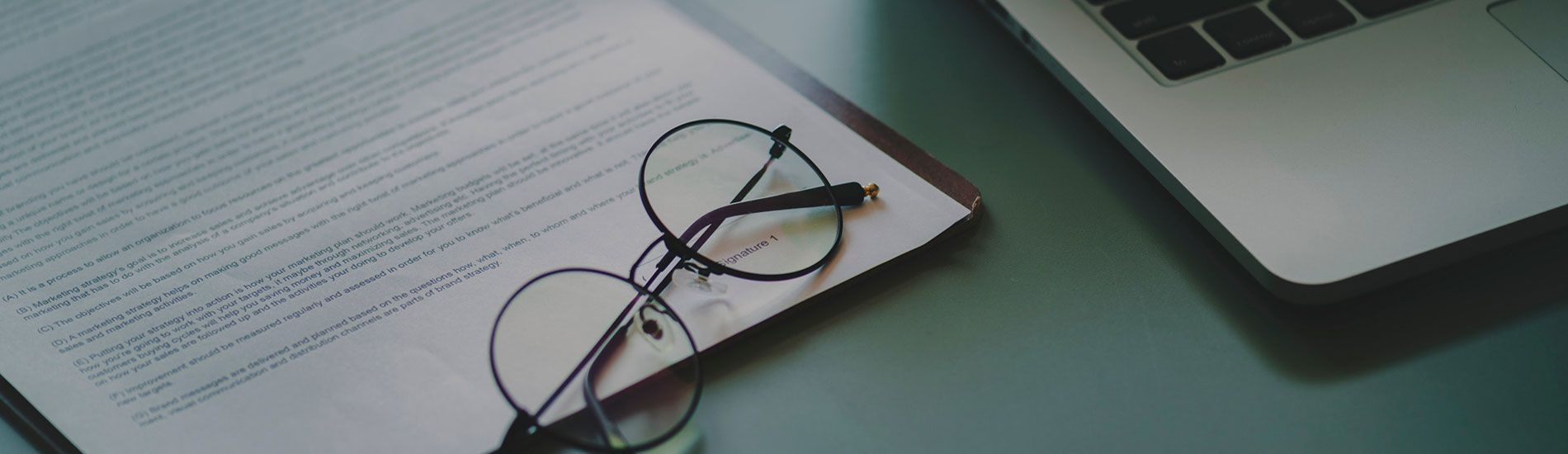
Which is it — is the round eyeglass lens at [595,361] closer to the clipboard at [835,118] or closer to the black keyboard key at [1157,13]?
the clipboard at [835,118]

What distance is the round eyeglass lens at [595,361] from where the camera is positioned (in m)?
0.43

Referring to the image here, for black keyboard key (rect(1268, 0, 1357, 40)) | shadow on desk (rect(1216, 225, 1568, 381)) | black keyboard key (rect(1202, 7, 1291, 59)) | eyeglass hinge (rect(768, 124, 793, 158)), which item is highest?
black keyboard key (rect(1268, 0, 1357, 40))

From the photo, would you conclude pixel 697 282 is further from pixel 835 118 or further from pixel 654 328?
pixel 835 118

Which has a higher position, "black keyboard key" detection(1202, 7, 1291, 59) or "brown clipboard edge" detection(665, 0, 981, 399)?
"black keyboard key" detection(1202, 7, 1291, 59)

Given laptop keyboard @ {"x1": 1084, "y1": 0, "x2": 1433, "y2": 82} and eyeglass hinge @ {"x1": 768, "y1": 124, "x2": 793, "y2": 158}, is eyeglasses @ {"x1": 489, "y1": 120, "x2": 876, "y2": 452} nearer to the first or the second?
eyeglass hinge @ {"x1": 768, "y1": 124, "x2": 793, "y2": 158}

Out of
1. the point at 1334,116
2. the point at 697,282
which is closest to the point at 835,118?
the point at 697,282

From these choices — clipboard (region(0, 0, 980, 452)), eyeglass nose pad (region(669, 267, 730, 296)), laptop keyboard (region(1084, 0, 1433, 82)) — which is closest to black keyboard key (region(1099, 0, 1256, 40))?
laptop keyboard (region(1084, 0, 1433, 82))

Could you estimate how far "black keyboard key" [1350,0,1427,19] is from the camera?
0.59m

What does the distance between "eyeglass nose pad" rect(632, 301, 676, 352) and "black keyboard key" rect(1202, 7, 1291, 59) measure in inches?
14.9

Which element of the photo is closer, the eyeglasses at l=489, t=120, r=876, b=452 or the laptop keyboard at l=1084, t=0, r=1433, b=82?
the eyeglasses at l=489, t=120, r=876, b=452

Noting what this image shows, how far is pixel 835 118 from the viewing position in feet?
1.93

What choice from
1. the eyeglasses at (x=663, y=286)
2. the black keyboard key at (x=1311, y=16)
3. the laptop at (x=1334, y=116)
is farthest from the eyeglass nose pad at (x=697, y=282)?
the black keyboard key at (x=1311, y=16)

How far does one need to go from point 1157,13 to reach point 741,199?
0.29 m

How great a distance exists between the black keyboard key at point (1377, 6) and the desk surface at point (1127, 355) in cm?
17
